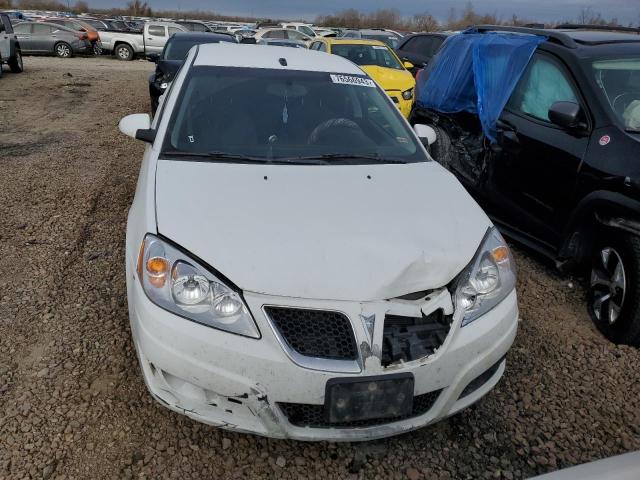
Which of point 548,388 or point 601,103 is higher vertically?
point 601,103

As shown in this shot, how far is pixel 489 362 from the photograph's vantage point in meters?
2.26

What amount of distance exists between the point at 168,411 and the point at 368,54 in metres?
9.08

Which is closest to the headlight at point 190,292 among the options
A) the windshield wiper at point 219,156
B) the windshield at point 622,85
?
the windshield wiper at point 219,156

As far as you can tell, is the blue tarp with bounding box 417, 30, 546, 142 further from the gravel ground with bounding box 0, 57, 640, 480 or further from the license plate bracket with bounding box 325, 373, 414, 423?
the license plate bracket with bounding box 325, 373, 414, 423

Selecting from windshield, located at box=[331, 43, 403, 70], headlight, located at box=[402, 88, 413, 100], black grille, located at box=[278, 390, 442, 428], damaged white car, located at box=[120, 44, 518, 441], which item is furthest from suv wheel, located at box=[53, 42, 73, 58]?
black grille, located at box=[278, 390, 442, 428]

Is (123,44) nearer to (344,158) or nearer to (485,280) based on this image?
(344,158)

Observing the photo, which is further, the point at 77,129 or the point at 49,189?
the point at 77,129

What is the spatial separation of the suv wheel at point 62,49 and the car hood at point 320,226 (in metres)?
24.2

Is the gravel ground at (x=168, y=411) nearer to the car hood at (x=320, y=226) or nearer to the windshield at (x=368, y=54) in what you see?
the car hood at (x=320, y=226)

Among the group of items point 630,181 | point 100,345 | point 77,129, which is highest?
point 630,181

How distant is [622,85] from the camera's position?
3.80 meters

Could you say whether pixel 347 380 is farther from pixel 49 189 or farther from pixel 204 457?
pixel 49 189

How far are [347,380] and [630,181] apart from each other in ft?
7.70

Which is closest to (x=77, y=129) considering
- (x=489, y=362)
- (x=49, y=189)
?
(x=49, y=189)
